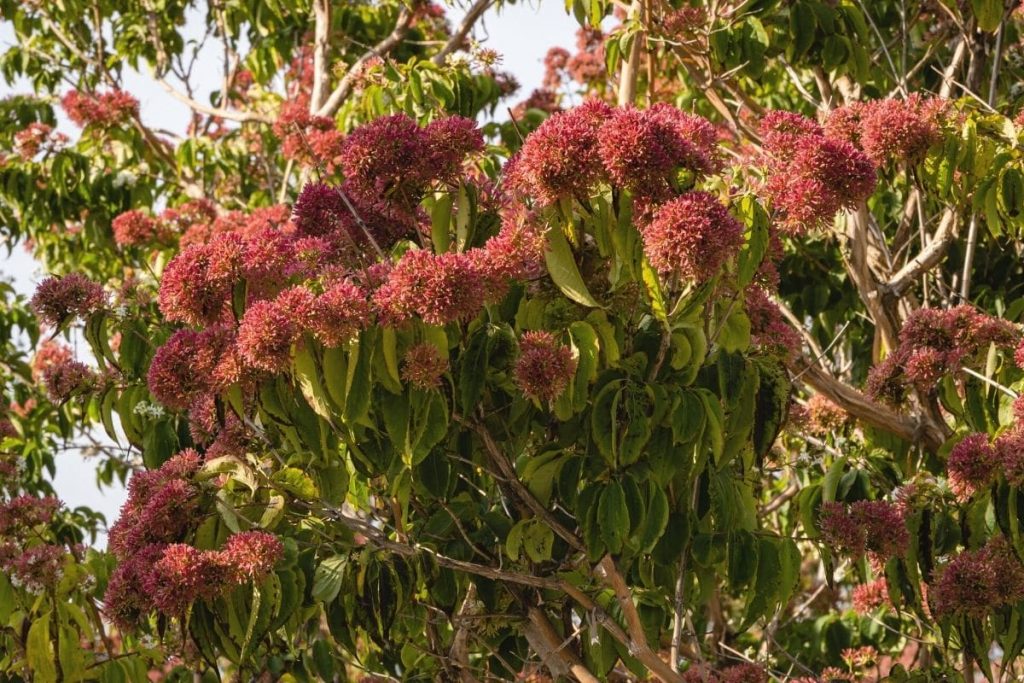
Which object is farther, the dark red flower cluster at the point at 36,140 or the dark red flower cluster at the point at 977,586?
the dark red flower cluster at the point at 36,140

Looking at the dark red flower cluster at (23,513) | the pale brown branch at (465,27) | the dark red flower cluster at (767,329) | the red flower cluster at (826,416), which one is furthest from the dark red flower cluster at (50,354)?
the dark red flower cluster at (767,329)

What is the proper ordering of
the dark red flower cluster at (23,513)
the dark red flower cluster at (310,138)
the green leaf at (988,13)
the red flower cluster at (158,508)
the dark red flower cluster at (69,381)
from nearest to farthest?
1. the red flower cluster at (158,508)
2. the dark red flower cluster at (69,381)
3. the dark red flower cluster at (23,513)
4. the green leaf at (988,13)
5. the dark red flower cluster at (310,138)

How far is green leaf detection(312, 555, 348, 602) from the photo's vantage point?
289 cm

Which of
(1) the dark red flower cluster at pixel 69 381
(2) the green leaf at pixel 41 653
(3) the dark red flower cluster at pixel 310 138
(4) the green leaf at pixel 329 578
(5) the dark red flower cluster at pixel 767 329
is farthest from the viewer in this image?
(3) the dark red flower cluster at pixel 310 138

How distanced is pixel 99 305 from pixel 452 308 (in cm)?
129

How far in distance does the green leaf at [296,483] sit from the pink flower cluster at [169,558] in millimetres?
185

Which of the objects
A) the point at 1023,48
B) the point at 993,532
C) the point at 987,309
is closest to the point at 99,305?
the point at 993,532

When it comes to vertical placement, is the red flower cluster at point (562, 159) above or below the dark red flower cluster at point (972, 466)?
above

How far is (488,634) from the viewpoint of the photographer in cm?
338

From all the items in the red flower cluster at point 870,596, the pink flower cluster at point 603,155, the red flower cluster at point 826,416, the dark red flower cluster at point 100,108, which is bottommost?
the red flower cluster at point 870,596

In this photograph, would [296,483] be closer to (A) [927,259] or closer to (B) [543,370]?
(B) [543,370]

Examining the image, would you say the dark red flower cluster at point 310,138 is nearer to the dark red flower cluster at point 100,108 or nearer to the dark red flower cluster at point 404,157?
the dark red flower cluster at point 100,108

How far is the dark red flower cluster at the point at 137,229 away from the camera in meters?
5.70

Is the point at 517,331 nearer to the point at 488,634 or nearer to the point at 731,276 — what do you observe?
the point at 731,276
